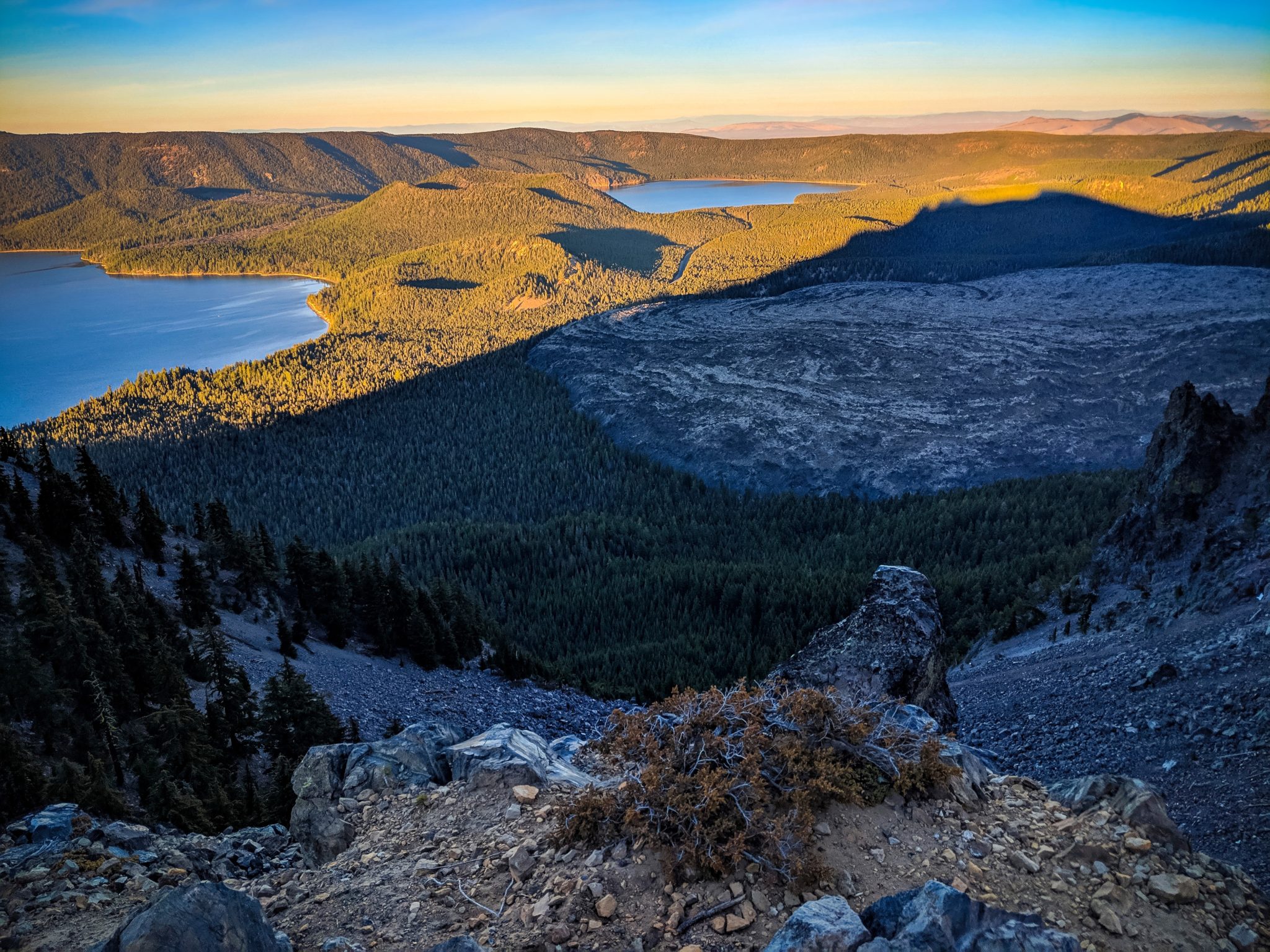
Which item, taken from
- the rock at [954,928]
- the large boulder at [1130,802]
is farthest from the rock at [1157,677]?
the rock at [954,928]

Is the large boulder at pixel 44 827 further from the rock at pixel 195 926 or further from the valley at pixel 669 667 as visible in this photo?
the rock at pixel 195 926

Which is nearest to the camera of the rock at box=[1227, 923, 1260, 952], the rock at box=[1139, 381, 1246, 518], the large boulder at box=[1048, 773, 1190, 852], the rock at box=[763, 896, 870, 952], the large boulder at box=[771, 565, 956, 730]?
the rock at box=[763, 896, 870, 952]

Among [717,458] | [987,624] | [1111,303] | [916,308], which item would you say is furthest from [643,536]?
[1111,303]

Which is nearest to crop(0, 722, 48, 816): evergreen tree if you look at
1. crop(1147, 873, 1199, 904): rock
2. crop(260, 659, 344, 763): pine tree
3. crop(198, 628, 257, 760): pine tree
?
crop(198, 628, 257, 760): pine tree

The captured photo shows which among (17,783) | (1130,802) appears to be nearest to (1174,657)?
(1130,802)

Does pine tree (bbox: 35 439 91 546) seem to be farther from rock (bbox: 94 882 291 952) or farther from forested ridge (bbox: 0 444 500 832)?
rock (bbox: 94 882 291 952)
